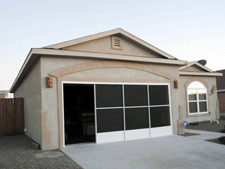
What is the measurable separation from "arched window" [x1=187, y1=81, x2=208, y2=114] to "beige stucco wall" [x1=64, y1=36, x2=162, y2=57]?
6259 millimetres

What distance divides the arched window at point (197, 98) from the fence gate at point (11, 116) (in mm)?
11804

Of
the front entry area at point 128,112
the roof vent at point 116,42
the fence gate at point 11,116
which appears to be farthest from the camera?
the fence gate at point 11,116

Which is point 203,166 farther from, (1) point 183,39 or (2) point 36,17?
(1) point 183,39

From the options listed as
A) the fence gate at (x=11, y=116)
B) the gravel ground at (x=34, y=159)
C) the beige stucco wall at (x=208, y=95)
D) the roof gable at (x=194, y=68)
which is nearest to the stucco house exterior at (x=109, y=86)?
the gravel ground at (x=34, y=159)

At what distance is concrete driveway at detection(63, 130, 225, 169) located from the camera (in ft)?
21.0

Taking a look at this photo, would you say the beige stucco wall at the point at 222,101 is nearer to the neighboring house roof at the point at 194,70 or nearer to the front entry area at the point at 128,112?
the neighboring house roof at the point at 194,70

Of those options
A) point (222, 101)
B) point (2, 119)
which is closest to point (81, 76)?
point (2, 119)

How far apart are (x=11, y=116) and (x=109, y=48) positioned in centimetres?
848

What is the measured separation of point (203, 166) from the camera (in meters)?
6.22

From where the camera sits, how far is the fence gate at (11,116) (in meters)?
14.1

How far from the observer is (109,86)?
396 inches

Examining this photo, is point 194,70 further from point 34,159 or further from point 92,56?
point 34,159

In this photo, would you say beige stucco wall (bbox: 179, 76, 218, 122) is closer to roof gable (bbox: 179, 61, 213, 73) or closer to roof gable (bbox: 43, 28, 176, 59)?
roof gable (bbox: 179, 61, 213, 73)

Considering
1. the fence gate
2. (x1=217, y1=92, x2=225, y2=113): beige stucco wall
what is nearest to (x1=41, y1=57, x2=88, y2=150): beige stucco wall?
the fence gate
